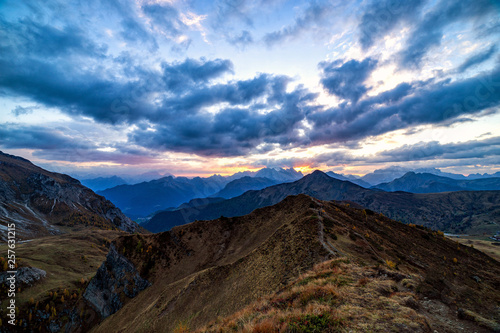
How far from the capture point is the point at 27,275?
64.2m

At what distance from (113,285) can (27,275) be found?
121 ft

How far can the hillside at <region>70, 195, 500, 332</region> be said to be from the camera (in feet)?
39.1

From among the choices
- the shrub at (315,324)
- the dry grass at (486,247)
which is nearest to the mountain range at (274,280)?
the shrub at (315,324)

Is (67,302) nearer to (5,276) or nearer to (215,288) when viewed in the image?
(5,276)

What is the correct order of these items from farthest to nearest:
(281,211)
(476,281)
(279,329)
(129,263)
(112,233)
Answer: (112,233) → (129,263) → (281,211) → (476,281) → (279,329)

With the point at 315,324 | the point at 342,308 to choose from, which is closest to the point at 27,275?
the point at 315,324

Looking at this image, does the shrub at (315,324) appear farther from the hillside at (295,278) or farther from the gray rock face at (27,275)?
the gray rock face at (27,275)

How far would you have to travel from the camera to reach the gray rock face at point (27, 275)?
197ft

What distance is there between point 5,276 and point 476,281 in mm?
120009

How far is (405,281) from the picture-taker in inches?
625

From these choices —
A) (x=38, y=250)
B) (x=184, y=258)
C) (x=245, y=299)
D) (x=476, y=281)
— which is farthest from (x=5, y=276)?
(x=476, y=281)

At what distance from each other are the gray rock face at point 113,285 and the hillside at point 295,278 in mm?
285

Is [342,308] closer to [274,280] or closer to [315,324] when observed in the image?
[315,324]

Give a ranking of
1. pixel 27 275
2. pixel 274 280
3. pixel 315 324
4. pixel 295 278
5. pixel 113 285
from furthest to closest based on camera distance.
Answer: pixel 27 275 < pixel 113 285 < pixel 274 280 < pixel 295 278 < pixel 315 324
